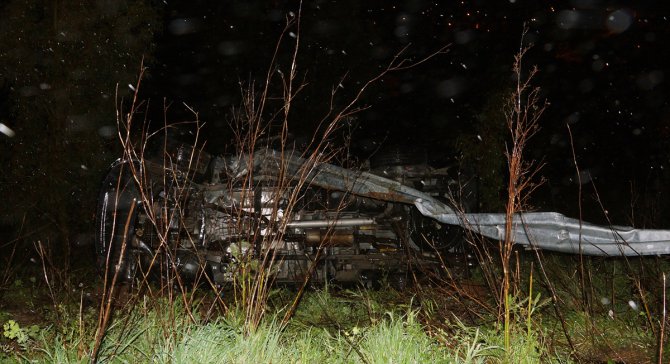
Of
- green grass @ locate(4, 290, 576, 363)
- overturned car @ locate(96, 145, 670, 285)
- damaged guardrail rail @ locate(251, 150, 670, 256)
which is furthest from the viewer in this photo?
overturned car @ locate(96, 145, 670, 285)

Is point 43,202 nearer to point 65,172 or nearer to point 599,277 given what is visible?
point 65,172

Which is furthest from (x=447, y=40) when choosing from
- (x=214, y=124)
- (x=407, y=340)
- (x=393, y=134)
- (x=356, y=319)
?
(x=407, y=340)

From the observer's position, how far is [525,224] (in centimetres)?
631

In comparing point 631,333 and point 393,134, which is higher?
point 393,134

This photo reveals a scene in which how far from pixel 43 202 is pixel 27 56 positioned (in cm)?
282

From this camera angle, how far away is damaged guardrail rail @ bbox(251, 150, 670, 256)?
20.2 feet

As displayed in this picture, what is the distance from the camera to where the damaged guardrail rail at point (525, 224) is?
6172 mm

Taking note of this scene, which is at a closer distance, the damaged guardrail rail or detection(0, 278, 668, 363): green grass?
detection(0, 278, 668, 363): green grass

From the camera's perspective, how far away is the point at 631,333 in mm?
5309

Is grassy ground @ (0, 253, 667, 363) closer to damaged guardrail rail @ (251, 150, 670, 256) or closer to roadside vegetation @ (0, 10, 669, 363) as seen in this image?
roadside vegetation @ (0, 10, 669, 363)

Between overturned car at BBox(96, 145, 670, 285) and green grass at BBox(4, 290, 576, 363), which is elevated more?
overturned car at BBox(96, 145, 670, 285)

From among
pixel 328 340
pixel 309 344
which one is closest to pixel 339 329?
pixel 328 340

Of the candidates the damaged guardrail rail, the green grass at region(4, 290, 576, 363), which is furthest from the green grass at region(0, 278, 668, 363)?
the damaged guardrail rail

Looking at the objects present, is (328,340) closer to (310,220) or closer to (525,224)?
(525,224)
